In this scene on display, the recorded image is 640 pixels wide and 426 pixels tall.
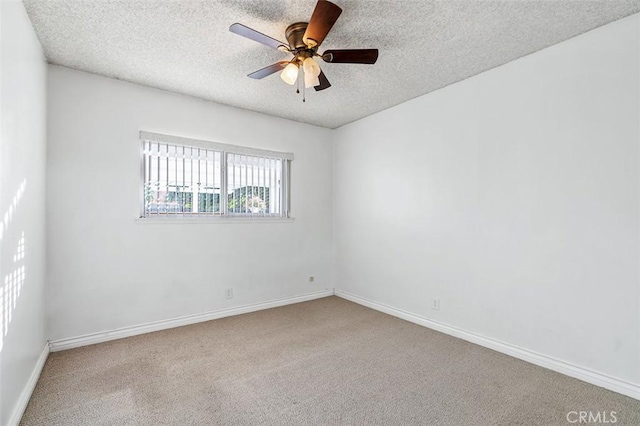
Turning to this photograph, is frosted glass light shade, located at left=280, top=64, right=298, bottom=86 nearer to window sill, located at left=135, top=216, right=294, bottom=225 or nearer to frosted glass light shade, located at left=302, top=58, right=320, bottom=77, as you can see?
frosted glass light shade, located at left=302, top=58, right=320, bottom=77

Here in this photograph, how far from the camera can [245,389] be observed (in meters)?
2.27

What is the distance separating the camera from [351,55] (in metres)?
2.21

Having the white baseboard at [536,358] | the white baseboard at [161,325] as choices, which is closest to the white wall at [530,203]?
the white baseboard at [536,358]

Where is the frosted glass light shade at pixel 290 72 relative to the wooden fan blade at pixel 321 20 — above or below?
below

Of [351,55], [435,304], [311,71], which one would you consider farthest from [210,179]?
[435,304]

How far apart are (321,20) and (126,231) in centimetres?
275

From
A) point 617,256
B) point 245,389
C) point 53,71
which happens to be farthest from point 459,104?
point 53,71

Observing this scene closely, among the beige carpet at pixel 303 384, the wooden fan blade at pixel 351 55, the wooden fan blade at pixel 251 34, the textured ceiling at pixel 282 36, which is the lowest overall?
the beige carpet at pixel 303 384

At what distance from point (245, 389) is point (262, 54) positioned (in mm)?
2643

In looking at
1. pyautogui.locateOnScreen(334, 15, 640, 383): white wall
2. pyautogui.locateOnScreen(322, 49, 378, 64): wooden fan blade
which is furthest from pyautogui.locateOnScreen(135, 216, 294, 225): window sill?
pyautogui.locateOnScreen(322, 49, 378, 64): wooden fan blade

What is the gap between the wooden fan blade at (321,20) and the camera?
5.81ft

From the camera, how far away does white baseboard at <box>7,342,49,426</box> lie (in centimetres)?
186

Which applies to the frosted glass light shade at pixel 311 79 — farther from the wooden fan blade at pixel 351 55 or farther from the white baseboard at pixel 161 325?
the white baseboard at pixel 161 325

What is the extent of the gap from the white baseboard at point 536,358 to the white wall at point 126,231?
1.89 meters
